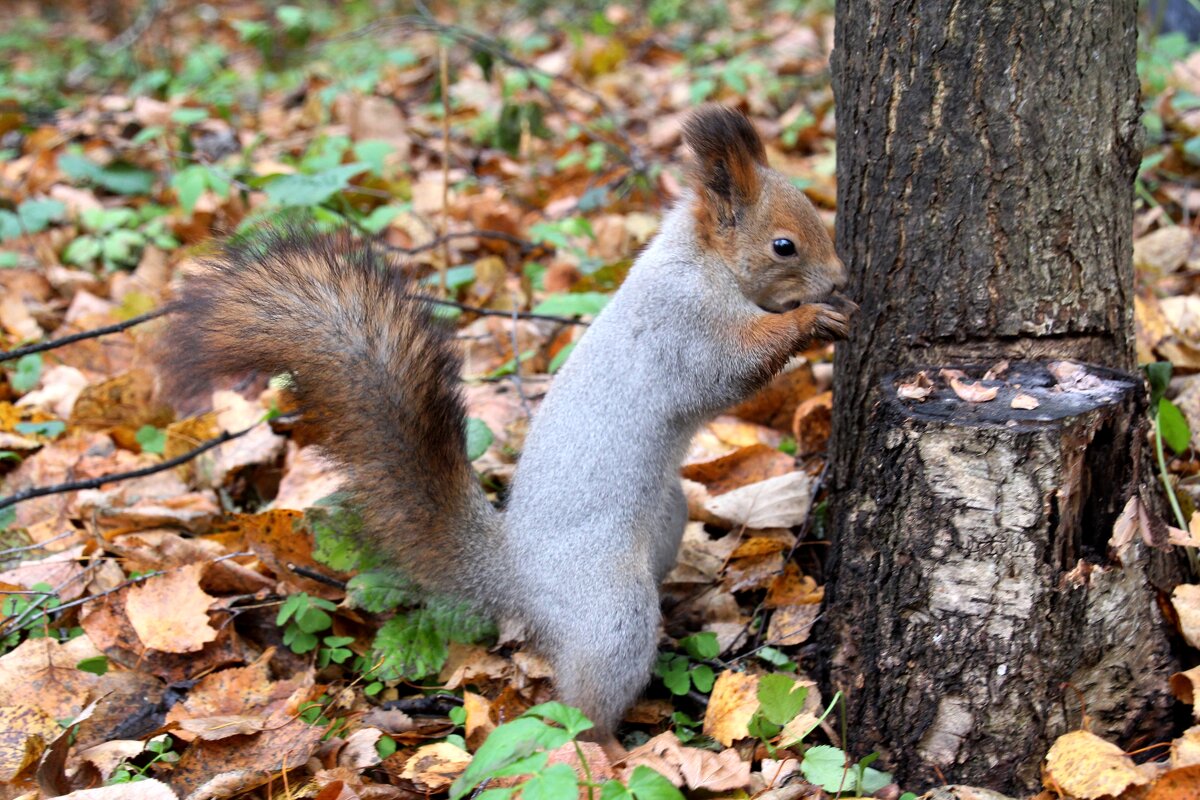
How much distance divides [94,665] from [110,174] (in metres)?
3.00

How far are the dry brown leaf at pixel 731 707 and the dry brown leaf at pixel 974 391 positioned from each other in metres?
0.65

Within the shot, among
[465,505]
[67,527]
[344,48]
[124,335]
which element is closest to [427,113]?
[344,48]

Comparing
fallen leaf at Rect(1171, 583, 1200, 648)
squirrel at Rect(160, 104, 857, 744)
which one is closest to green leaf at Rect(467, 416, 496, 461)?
squirrel at Rect(160, 104, 857, 744)

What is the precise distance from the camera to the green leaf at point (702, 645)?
7.03ft

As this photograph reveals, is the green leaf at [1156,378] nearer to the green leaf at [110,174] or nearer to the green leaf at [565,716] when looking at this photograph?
the green leaf at [565,716]

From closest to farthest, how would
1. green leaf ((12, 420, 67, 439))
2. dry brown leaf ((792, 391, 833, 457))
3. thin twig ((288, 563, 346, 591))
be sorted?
thin twig ((288, 563, 346, 591))
dry brown leaf ((792, 391, 833, 457))
green leaf ((12, 420, 67, 439))

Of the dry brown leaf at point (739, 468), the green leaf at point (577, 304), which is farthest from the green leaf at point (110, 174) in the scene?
the dry brown leaf at point (739, 468)

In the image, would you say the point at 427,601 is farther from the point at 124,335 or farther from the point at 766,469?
Result: the point at 124,335

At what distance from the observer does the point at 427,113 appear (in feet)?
17.2

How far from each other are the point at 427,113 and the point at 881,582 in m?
4.10

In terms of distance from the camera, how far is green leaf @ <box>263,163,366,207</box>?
3090 millimetres

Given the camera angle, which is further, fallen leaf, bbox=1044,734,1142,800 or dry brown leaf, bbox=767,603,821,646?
dry brown leaf, bbox=767,603,821,646

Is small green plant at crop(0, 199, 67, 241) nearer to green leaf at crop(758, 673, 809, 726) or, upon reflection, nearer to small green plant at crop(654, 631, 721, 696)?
small green plant at crop(654, 631, 721, 696)

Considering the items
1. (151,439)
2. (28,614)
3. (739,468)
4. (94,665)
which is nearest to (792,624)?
(739,468)
